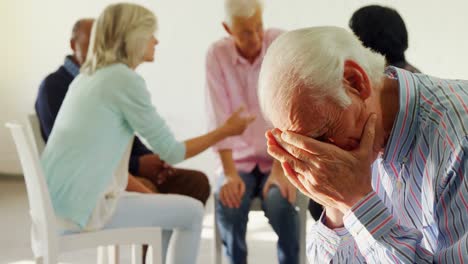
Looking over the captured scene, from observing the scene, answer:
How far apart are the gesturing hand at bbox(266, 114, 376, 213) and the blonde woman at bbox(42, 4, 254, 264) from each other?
1.43 meters

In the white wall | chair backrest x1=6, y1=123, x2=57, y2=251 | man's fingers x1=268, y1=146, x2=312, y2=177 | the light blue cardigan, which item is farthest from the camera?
the white wall

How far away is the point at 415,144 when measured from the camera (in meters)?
1.37

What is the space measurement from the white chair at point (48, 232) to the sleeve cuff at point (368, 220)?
1.46 metres

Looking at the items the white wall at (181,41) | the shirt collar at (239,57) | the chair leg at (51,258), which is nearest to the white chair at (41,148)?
the chair leg at (51,258)

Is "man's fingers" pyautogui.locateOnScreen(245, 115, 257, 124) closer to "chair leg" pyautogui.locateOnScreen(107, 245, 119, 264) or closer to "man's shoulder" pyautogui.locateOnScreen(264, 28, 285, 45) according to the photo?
"man's shoulder" pyautogui.locateOnScreen(264, 28, 285, 45)

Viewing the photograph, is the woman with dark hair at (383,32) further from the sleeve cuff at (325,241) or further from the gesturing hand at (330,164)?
the gesturing hand at (330,164)

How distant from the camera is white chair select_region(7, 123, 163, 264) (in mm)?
2562

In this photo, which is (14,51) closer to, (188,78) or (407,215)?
(188,78)

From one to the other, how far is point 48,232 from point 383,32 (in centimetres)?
138

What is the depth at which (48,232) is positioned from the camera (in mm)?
2580

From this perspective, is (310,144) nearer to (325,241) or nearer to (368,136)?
(368,136)

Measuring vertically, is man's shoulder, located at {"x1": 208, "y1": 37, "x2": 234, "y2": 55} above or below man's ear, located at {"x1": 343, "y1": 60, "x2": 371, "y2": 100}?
below

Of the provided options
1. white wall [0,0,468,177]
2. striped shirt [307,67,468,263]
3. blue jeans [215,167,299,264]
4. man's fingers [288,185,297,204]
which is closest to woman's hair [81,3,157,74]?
blue jeans [215,167,299,264]

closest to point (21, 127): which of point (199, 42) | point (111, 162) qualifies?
point (111, 162)
